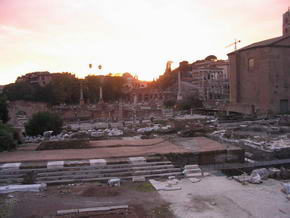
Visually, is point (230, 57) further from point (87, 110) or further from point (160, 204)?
point (160, 204)

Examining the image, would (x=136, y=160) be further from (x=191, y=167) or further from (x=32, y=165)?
(x=32, y=165)

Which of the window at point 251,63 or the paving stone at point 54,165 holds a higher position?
the window at point 251,63

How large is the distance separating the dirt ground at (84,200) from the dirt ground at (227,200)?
0.51 meters

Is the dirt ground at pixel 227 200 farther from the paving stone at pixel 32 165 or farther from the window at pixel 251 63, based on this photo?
the window at pixel 251 63

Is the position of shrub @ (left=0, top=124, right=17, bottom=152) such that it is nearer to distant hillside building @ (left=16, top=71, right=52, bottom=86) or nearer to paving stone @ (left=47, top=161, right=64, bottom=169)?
paving stone @ (left=47, top=161, right=64, bottom=169)

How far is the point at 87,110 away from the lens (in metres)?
37.2

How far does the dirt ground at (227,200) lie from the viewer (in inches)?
277

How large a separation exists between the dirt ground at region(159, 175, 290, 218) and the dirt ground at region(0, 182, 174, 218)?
0.51 metres

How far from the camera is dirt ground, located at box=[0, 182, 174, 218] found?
705 cm

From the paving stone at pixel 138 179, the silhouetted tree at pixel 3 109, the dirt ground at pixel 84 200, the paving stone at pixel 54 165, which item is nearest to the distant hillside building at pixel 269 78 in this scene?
the silhouetted tree at pixel 3 109

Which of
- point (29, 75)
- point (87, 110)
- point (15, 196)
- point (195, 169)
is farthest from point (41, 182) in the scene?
point (29, 75)

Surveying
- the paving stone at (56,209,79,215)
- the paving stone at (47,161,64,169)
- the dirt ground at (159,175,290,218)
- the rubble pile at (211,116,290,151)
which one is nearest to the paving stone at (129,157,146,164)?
the dirt ground at (159,175,290,218)

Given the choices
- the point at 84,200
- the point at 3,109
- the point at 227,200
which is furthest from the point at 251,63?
the point at 84,200

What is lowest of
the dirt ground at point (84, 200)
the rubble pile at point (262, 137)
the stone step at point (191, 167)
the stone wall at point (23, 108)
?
the dirt ground at point (84, 200)
